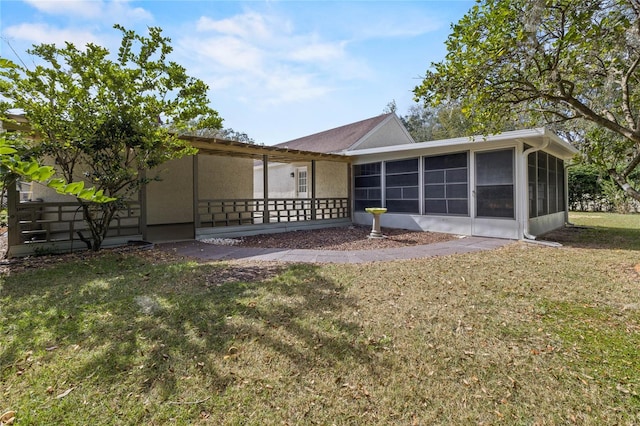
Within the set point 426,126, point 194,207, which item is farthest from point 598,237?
point 426,126

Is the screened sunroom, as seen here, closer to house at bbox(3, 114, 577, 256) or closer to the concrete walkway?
house at bbox(3, 114, 577, 256)

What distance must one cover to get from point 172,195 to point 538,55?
11326 mm

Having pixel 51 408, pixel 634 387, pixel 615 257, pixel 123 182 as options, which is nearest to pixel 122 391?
pixel 51 408

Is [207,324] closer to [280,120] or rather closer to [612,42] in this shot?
[612,42]

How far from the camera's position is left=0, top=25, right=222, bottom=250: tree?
18.9ft

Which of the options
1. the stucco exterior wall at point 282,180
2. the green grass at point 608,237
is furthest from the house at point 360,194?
the stucco exterior wall at point 282,180

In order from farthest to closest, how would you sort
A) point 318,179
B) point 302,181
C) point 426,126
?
point 426,126
point 302,181
point 318,179

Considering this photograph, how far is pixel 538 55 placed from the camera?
5059mm

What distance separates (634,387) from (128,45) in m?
8.72

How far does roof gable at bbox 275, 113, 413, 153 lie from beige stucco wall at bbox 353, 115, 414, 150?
0.18 m

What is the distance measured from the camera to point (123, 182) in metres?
6.90

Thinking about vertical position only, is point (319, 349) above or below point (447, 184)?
below

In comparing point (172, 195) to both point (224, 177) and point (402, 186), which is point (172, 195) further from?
point (402, 186)

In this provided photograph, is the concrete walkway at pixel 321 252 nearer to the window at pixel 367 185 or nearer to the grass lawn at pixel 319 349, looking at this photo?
the grass lawn at pixel 319 349
